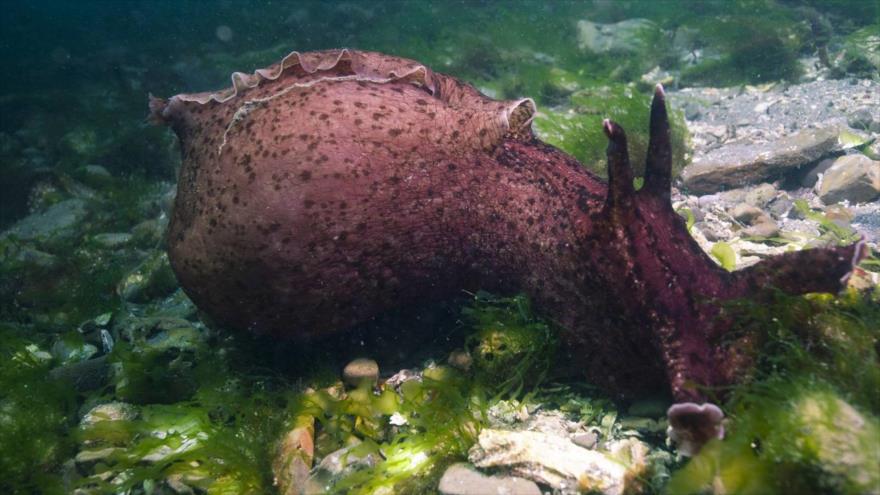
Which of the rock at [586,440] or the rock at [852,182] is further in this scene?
the rock at [852,182]

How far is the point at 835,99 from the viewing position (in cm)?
705

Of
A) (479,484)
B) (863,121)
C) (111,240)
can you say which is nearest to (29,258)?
(111,240)

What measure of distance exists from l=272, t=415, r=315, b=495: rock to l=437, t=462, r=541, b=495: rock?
83 centimetres

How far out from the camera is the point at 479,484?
8.25 ft

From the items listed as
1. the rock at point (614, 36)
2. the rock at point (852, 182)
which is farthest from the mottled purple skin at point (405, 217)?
the rock at point (614, 36)

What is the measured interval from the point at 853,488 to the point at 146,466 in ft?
11.4

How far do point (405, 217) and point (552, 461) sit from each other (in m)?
1.66

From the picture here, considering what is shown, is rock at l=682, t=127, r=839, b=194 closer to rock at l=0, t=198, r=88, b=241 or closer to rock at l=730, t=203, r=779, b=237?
rock at l=730, t=203, r=779, b=237

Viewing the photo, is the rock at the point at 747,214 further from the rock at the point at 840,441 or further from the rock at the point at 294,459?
the rock at the point at 294,459

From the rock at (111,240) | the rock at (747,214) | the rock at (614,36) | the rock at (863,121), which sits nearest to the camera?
the rock at (747,214)

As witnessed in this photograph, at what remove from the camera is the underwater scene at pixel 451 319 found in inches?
92.5

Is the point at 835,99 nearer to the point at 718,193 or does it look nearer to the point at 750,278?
the point at 718,193

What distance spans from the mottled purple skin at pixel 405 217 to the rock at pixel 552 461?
51cm

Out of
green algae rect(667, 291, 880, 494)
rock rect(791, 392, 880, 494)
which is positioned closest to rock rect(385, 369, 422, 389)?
green algae rect(667, 291, 880, 494)
